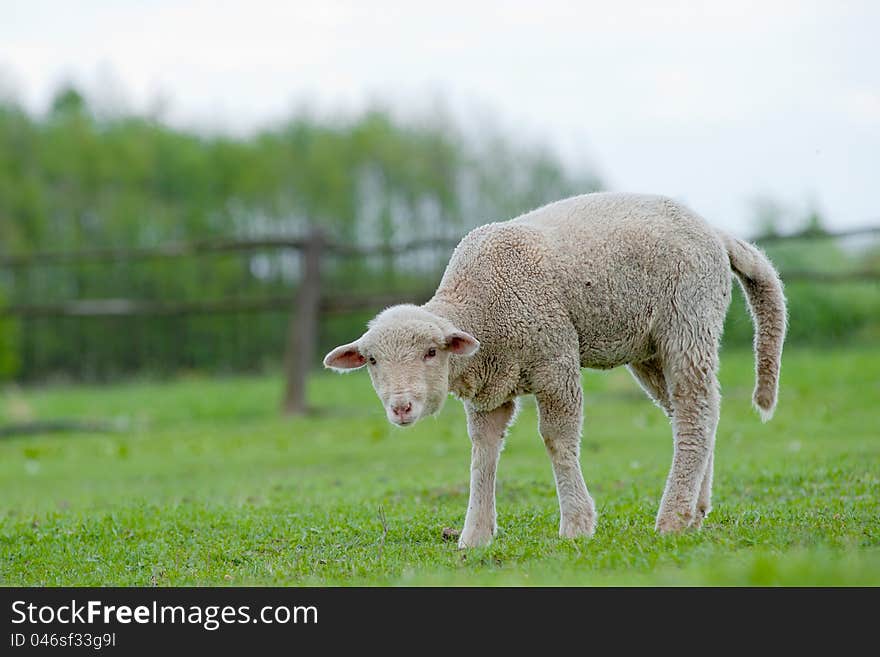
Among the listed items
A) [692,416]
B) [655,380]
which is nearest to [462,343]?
[692,416]

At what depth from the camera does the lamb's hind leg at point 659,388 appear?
6699 mm

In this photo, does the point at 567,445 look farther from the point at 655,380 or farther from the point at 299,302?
the point at 299,302

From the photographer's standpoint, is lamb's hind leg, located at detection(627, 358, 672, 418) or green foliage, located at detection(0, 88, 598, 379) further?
green foliage, located at detection(0, 88, 598, 379)

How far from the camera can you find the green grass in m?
5.15

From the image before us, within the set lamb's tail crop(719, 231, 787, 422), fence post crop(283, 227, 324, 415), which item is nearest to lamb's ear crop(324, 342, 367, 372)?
lamb's tail crop(719, 231, 787, 422)

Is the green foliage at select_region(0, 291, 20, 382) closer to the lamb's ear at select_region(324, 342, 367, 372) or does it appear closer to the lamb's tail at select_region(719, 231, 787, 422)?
the lamb's ear at select_region(324, 342, 367, 372)

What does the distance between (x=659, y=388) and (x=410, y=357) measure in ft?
6.52

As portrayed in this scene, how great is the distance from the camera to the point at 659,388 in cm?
702

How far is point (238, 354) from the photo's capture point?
27.3m

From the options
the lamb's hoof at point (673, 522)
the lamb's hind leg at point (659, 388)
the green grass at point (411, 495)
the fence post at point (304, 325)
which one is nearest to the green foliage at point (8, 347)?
the green grass at point (411, 495)

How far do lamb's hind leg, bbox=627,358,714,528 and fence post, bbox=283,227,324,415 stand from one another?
10.4 meters
